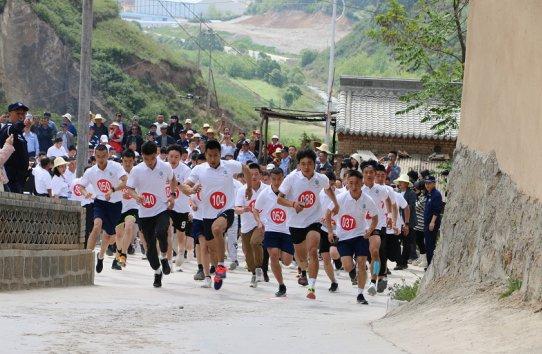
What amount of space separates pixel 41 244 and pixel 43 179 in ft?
31.5

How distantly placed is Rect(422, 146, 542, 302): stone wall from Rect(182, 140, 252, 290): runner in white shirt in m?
4.49

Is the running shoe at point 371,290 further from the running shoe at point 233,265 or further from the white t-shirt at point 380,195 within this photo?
the running shoe at point 233,265

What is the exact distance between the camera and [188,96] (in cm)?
6062

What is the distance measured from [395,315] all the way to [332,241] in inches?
190

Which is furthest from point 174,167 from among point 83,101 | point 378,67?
point 378,67

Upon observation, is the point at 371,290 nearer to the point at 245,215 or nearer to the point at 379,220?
the point at 379,220

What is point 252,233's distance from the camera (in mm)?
21844

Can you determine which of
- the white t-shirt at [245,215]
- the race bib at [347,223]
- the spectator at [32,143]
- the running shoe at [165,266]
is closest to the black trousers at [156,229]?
the running shoe at [165,266]

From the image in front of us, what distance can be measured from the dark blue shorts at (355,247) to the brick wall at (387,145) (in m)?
24.0

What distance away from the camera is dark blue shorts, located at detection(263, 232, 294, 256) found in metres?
19.3

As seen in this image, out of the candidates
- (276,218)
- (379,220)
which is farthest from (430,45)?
(276,218)

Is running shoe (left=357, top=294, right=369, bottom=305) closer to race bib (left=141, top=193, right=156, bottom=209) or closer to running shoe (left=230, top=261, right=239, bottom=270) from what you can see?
race bib (left=141, top=193, right=156, bottom=209)

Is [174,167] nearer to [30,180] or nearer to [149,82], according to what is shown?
[30,180]

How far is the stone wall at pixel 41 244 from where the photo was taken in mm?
15875
